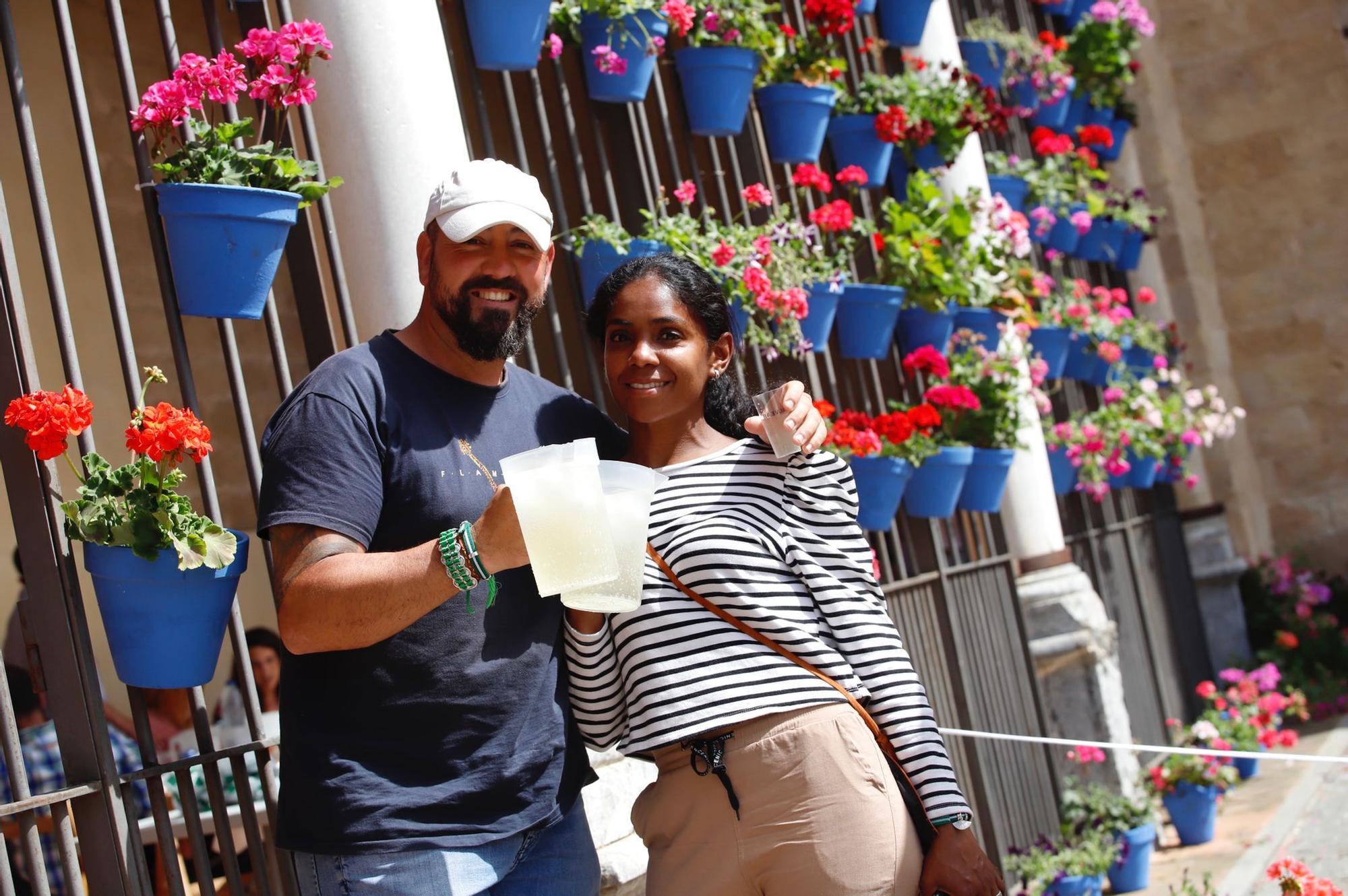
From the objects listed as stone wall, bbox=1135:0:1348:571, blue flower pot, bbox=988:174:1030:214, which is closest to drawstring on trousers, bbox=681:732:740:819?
blue flower pot, bbox=988:174:1030:214

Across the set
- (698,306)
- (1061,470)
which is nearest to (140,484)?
(698,306)

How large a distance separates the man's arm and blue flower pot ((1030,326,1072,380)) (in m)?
4.88

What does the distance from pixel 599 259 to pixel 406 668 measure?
5.68ft

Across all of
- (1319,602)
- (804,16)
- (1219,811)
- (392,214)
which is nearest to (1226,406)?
(1319,602)

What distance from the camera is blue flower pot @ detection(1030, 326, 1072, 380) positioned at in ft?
21.1

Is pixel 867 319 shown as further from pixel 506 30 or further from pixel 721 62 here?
pixel 506 30

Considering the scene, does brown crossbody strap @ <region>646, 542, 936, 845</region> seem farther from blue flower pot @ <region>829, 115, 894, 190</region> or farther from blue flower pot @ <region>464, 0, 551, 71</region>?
blue flower pot @ <region>829, 115, 894, 190</region>

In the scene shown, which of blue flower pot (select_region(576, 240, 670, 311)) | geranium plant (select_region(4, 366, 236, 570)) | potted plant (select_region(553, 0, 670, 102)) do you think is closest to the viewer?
geranium plant (select_region(4, 366, 236, 570))

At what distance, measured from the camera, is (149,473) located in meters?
2.10

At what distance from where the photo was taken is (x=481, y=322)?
2209mm

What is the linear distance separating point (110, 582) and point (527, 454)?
2.57ft

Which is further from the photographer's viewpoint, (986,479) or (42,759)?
(986,479)

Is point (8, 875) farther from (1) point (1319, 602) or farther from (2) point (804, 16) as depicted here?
(1) point (1319, 602)

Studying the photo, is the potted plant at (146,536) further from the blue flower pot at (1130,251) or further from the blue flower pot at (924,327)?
the blue flower pot at (1130,251)
